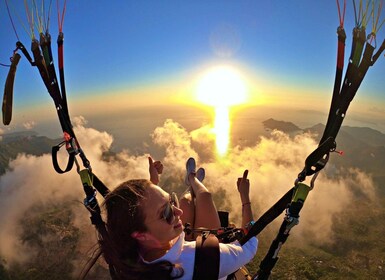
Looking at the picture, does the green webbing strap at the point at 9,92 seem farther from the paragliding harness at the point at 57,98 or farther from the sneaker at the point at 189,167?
the sneaker at the point at 189,167

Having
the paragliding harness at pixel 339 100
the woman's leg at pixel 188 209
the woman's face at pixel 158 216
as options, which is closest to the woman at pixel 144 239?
the woman's face at pixel 158 216

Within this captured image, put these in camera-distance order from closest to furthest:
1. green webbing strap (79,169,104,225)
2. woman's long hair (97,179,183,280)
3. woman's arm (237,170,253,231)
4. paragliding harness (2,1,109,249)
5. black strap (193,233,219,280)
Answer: woman's long hair (97,179,183,280), black strap (193,233,219,280), green webbing strap (79,169,104,225), paragliding harness (2,1,109,249), woman's arm (237,170,253,231)

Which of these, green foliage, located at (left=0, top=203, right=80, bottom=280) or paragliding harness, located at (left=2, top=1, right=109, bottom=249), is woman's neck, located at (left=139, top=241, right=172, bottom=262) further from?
green foliage, located at (left=0, top=203, right=80, bottom=280)

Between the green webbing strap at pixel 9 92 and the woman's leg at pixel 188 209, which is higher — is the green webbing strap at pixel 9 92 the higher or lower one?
the higher one

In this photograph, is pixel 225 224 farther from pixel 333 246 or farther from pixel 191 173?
pixel 333 246

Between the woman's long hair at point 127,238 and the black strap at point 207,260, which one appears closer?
the woman's long hair at point 127,238

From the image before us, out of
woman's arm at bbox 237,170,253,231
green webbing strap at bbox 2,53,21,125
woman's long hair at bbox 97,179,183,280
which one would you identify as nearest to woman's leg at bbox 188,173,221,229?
woman's arm at bbox 237,170,253,231

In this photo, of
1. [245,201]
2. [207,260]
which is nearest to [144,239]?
[207,260]
